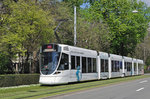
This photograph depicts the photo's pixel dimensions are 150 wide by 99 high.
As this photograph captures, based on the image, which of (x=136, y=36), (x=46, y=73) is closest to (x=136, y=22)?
(x=136, y=36)

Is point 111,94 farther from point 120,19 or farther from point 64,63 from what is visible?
point 120,19

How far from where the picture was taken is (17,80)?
2297cm

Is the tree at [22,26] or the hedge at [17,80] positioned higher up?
the tree at [22,26]

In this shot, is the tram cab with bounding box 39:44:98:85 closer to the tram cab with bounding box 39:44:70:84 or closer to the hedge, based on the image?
the tram cab with bounding box 39:44:70:84

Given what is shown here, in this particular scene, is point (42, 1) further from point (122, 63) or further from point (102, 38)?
point (122, 63)

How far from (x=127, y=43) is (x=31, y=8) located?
34962 mm

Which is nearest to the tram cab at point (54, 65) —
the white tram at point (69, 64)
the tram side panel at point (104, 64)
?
the white tram at point (69, 64)

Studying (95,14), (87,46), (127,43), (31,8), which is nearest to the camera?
(31,8)

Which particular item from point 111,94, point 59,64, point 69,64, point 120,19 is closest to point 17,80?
point 59,64

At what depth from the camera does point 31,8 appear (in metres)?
26.6

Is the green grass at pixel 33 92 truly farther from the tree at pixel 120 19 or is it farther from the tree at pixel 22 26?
the tree at pixel 120 19

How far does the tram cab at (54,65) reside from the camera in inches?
871

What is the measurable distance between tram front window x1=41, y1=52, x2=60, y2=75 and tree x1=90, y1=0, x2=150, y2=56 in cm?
2965

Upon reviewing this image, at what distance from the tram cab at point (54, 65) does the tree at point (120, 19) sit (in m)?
29.3
